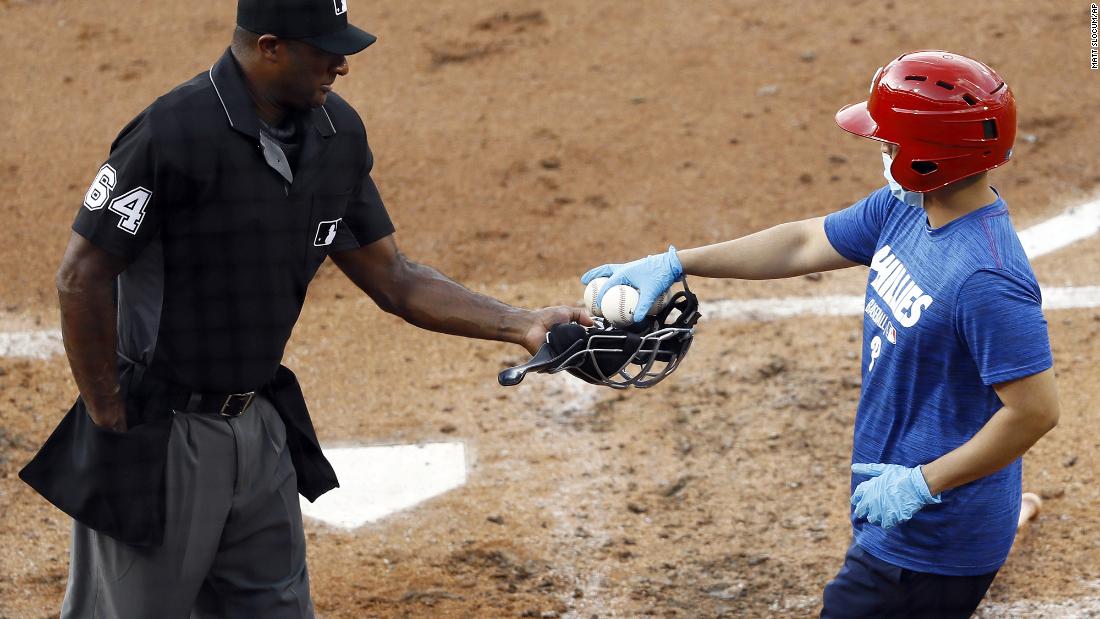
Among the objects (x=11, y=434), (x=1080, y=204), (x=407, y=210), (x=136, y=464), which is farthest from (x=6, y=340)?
(x=1080, y=204)

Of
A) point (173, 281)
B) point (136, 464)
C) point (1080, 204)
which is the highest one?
point (173, 281)

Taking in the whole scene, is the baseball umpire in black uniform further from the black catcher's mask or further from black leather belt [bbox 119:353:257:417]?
the black catcher's mask

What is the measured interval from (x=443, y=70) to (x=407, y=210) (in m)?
1.63

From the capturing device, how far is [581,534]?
4250mm

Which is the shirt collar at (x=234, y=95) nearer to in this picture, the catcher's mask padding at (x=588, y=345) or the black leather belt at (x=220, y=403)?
the black leather belt at (x=220, y=403)

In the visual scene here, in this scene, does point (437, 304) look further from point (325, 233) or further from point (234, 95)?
point (234, 95)

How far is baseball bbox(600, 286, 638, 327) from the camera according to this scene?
321cm

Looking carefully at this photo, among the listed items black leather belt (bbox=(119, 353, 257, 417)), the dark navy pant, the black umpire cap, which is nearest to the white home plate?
black leather belt (bbox=(119, 353, 257, 417))

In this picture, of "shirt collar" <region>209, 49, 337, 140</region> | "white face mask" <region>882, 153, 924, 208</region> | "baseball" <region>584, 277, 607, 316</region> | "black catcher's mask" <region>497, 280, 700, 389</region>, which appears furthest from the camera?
"baseball" <region>584, 277, 607, 316</region>

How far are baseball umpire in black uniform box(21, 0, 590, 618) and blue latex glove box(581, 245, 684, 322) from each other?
733 mm

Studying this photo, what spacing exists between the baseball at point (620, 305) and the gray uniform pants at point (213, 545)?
88cm

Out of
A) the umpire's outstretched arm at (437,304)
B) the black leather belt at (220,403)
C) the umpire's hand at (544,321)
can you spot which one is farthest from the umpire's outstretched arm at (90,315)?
the umpire's hand at (544,321)

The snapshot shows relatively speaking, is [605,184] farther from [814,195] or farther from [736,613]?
[736,613]

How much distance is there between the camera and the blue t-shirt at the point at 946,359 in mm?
2475
